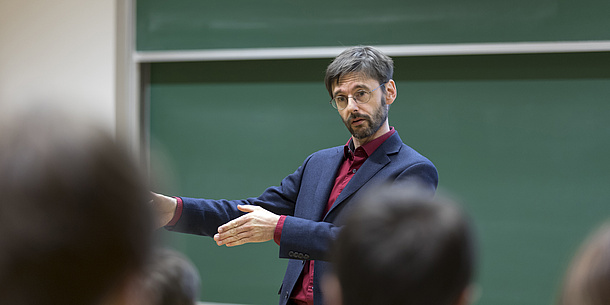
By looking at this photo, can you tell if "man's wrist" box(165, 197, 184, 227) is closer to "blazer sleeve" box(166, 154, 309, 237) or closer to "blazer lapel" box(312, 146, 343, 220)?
"blazer sleeve" box(166, 154, 309, 237)

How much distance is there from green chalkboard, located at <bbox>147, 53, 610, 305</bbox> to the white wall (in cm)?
42

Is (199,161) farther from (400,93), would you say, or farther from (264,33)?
(400,93)

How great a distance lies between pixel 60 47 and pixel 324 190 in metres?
1.99

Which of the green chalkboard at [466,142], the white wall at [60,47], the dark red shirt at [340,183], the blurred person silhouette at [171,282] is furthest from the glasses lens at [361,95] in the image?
the white wall at [60,47]

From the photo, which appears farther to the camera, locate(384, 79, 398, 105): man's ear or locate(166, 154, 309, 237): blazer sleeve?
locate(384, 79, 398, 105): man's ear

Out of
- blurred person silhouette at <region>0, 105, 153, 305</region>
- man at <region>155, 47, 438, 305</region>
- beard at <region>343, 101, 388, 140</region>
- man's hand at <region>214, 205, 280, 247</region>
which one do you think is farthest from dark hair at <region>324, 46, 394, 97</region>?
blurred person silhouette at <region>0, 105, 153, 305</region>

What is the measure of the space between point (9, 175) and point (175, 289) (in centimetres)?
28

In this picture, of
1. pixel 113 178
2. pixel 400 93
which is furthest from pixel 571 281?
pixel 400 93

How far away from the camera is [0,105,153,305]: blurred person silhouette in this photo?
365mm

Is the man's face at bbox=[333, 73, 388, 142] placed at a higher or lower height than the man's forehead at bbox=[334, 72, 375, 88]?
lower

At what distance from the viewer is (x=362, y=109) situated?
1639 mm

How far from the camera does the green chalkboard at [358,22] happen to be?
2398mm

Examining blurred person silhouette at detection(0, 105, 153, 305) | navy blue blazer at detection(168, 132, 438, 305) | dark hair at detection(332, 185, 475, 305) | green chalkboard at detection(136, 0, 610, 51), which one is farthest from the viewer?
green chalkboard at detection(136, 0, 610, 51)

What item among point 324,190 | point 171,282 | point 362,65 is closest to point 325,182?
point 324,190
